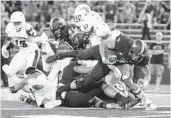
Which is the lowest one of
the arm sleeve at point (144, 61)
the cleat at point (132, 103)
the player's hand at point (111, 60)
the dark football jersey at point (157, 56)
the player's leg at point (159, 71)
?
the player's leg at point (159, 71)

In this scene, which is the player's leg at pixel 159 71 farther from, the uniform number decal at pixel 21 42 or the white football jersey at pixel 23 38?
the uniform number decal at pixel 21 42

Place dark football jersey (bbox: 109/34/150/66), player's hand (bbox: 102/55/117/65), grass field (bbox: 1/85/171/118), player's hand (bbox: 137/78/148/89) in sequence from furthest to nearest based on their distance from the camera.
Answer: player's hand (bbox: 137/78/148/89) → dark football jersey (bbox: 109/34/150/66) → player's hand (bbox: 102/55/117/65) → grass field (bbox: 1/85/171/118)

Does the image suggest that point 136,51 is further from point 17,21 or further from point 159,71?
point 159,71

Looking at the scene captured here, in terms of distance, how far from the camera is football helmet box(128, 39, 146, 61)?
26.4ft

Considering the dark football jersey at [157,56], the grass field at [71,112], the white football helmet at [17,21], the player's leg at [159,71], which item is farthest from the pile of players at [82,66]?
the player's leg at [159,71]

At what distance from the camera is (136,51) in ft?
26.4

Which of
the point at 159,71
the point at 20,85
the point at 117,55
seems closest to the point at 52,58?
the point at 20,85

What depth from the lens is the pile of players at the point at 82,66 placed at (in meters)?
8.19

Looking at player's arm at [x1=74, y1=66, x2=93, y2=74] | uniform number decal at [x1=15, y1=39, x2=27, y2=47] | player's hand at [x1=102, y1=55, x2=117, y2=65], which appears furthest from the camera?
uniform number decal at [x1=15, y1=39, x2=27, y2=47]

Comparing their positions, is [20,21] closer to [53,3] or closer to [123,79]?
[123,79]

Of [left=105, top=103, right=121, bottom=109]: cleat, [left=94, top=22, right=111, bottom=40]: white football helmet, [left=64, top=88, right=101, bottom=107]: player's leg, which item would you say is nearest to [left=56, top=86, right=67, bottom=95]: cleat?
[left=64, top=88, right=101, bottom=107]: player's leg

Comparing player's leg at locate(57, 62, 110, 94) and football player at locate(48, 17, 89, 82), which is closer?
player's leg at locate(57, 62, 110, 94)

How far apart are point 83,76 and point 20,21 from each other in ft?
4.53

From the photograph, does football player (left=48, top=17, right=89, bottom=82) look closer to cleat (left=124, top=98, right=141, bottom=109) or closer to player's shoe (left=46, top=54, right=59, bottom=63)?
player's shoe (left=46, top=54, right=59, bottom=63)
